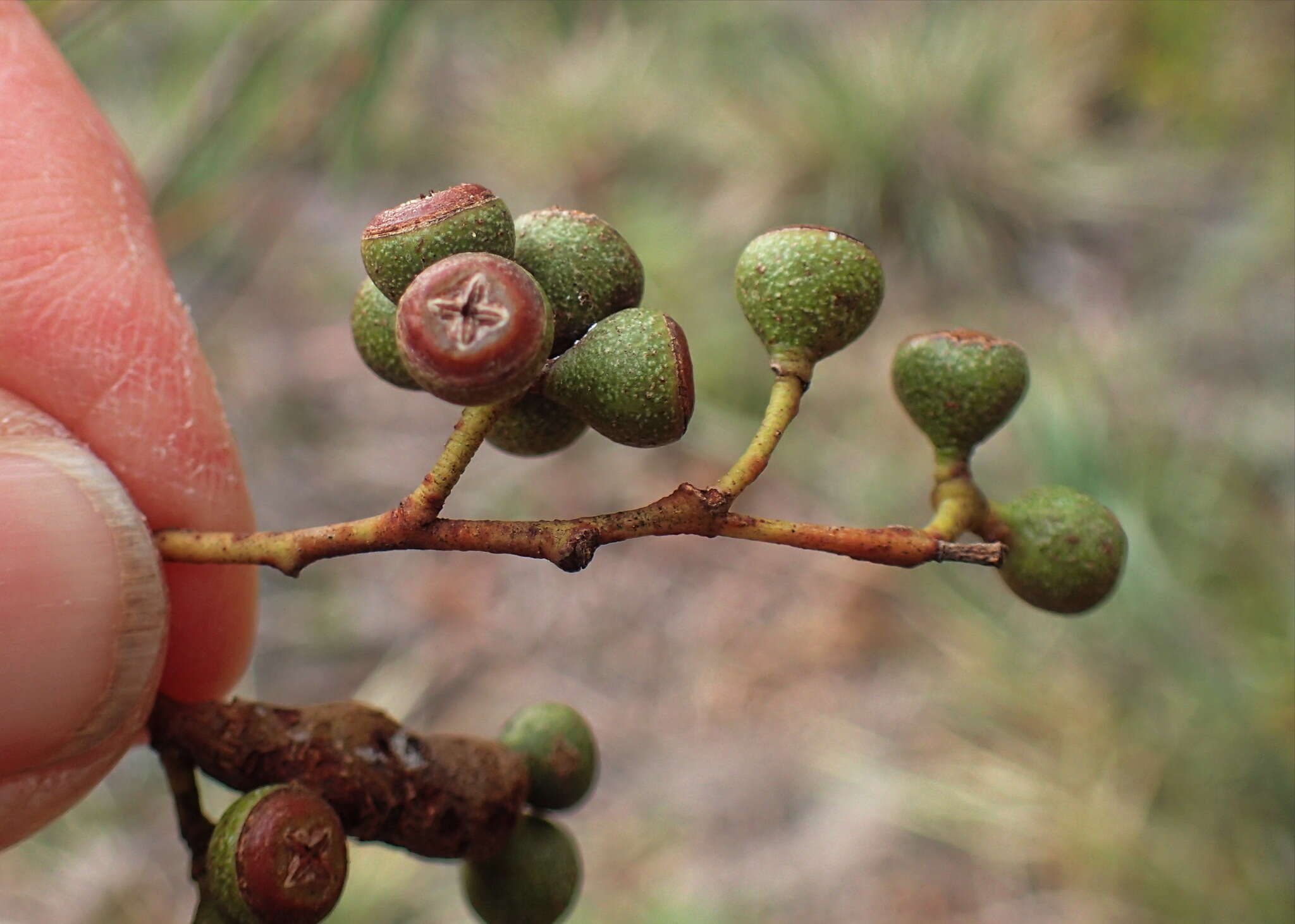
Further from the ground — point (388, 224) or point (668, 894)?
point (388, 224)

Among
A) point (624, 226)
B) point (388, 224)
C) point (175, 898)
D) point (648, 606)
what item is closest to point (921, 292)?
point (624, 226)

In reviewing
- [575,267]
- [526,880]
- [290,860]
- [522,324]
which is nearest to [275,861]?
[290,860]

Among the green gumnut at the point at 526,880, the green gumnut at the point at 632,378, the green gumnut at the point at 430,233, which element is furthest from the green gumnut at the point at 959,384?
the green gumnut at the point at 526,880

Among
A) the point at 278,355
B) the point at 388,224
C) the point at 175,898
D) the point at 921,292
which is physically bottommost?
the point at 175,898

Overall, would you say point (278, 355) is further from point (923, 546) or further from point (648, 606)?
point (923, 546)

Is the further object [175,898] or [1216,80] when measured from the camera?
[1216,80]

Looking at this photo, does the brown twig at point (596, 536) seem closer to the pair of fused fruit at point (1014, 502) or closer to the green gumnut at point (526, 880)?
the pair of fused fruit at point (1014, 502)

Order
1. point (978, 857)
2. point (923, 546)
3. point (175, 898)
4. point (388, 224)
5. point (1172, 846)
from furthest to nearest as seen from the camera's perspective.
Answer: point (175, 898), point (978, 857), point (1172, 846), point (923, 546), point (388, 224)
